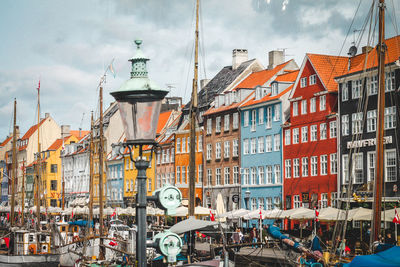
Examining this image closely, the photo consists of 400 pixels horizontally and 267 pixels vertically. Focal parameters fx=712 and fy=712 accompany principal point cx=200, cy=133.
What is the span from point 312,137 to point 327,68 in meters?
5.16

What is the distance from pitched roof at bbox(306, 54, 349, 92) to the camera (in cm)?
5044

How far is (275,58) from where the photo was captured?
218 feet

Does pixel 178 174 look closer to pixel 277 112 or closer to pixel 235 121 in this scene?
pixel 235 121

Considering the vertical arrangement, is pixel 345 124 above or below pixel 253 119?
below

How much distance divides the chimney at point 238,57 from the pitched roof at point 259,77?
403cm

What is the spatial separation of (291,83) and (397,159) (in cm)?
1654

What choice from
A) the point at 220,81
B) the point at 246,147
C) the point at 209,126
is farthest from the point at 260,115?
the point at 220,81

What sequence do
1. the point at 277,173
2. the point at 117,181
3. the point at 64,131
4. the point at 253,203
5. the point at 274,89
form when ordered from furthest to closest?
the point at 64,131
the point at 117,181
the point at 253,203
the point at 274,89
the point at 277,173

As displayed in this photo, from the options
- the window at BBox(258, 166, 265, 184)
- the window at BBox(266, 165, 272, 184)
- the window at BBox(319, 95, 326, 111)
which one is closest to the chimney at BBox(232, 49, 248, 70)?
the window at BBox(258, 166, 265, 184)

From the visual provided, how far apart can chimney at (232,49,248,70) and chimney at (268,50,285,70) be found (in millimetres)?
6306

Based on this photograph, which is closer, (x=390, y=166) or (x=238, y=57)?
(x=390, y=166)

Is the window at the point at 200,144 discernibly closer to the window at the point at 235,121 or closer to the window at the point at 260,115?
the window at the point at 235,121

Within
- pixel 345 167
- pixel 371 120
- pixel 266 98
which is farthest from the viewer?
pixel 266 98

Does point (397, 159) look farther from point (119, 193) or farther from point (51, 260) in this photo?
point (119, 193)
